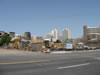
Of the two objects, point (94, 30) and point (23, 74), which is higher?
point (94, 30)

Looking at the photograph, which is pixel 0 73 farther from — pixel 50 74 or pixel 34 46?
pixel 34 46

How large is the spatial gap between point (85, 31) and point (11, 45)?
140250 millimetres

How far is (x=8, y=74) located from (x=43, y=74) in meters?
1.92

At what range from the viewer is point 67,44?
4194cm

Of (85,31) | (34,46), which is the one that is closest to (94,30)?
(85,31)

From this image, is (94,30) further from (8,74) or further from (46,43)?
(8,74)

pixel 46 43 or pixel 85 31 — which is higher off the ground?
pixel 85 31

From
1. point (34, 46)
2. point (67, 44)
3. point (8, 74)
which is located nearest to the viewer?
point (8, 74)

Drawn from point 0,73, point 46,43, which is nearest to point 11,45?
point 46,43

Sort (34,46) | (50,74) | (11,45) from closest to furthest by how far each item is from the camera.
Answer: (50,74) → (34,46) → (11,45)

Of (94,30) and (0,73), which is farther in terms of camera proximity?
(94,30)

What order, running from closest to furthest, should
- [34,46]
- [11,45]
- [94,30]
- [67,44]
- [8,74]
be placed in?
[8,74], [34,46], [67,44], [11,45], [94,30]

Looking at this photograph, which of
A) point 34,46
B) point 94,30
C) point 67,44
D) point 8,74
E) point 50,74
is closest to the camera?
point 8,74

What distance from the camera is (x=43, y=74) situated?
8078mm
